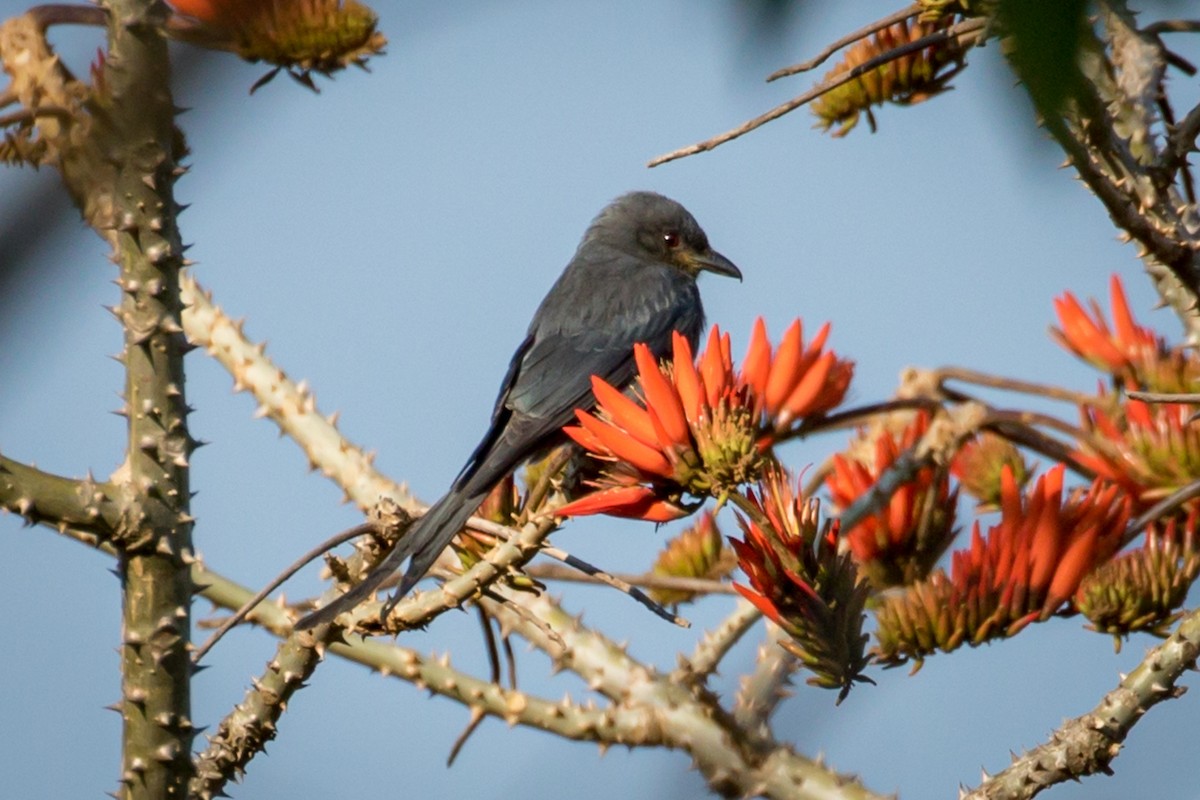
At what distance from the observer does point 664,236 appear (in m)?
5.81

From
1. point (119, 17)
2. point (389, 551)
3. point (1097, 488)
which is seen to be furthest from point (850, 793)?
point (119, 17)

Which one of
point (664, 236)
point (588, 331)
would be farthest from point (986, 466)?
point (664, 236)

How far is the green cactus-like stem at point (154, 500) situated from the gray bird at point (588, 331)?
1.20ft

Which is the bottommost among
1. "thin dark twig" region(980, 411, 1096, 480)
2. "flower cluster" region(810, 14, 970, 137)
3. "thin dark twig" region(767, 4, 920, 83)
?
"thin dark twig" region(980, 411, 1096, 480)

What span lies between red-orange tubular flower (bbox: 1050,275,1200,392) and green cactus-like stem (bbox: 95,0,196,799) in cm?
222

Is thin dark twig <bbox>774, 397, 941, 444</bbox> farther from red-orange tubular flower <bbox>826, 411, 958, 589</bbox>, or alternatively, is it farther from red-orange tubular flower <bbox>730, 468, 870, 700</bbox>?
red-orange tubular flower <bbox>730, 468, 870, 700</bbox>

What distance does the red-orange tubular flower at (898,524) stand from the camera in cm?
293

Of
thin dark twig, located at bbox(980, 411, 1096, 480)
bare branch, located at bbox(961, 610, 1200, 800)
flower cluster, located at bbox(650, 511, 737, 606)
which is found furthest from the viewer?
flower cluster, located at bbox(650, 511, 737, 606)

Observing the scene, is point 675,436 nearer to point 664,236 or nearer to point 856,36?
point 856,36

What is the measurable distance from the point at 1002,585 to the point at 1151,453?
0.59m

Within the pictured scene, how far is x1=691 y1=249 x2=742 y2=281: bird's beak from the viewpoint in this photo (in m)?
5.61

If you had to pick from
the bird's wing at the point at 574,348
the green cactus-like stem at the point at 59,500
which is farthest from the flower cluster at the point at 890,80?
the green cactus-like stem at the point at 59,500

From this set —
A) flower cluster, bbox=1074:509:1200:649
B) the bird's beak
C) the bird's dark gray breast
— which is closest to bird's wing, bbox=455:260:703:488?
the bird's dark gray breast

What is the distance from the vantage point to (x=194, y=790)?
224 centimetres
